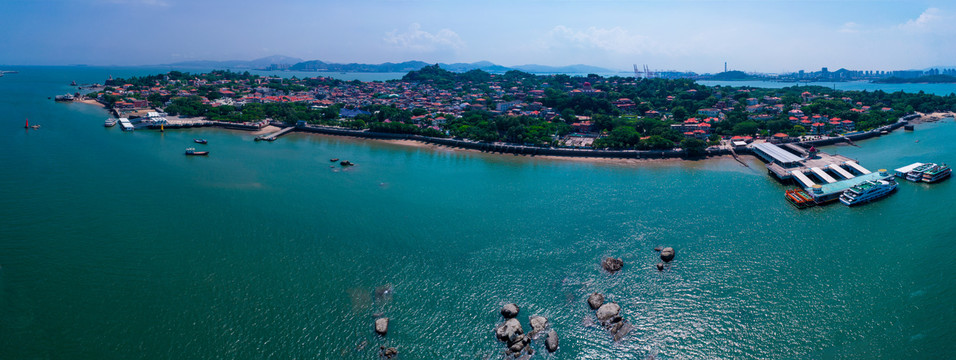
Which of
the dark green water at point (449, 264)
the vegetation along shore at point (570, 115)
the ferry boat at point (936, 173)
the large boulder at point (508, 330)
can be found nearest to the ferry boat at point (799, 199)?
the dark green water at point (449, 264)

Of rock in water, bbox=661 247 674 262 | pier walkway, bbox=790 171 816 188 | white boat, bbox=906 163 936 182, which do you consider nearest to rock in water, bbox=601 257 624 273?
rock in water, bbox=661 247 674 262

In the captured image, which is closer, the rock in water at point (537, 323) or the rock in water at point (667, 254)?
the rock in water at point (537, 323)

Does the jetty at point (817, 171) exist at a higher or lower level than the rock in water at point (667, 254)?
higher

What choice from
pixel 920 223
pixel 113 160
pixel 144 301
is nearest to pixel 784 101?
pixel 920 223

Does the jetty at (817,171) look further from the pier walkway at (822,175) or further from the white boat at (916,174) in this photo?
the white boat at (916,174)

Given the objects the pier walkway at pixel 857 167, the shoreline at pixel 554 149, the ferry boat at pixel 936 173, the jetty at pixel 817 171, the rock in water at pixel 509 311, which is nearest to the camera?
the rock in water at pixel 509 311

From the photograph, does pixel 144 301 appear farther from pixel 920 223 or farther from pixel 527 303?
pixel 920 223
